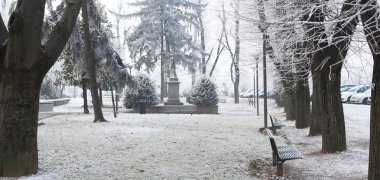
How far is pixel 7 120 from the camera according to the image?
6777mm

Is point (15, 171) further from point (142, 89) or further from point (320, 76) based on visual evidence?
point (142, 89)

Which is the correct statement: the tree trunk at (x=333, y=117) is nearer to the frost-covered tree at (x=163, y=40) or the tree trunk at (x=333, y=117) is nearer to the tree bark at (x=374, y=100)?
the tree bark at (x=374, y=100)

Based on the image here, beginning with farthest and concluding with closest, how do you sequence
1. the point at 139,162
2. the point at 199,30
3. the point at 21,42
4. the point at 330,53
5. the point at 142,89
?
the point at 199,30 → the point at 142,89 → the point at 330,53 → the point at 139,162 → the point at 21,42

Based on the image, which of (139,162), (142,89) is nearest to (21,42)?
(139,162)

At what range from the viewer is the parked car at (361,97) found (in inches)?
1355

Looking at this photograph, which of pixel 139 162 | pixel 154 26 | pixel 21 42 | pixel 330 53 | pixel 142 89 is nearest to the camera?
pixel 21 42

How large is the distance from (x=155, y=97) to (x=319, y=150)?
68.0ft

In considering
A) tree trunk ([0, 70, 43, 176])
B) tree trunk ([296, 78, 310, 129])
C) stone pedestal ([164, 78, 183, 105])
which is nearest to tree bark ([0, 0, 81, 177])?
tree trunk ([0, 70, 43, 176])

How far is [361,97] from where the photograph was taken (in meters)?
34.9

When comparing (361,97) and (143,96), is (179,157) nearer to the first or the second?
(143,96)

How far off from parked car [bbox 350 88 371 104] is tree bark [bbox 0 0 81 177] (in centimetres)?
3209

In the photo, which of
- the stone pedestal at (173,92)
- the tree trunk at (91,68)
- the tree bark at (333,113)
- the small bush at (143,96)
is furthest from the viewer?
the stone pedestal at (173,92)

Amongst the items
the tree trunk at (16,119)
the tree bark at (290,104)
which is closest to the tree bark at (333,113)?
the tree trunk at (16,119)

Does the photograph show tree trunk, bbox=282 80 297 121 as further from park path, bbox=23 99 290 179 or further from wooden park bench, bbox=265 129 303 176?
wooden park bench, bbox=265 129 303 176
